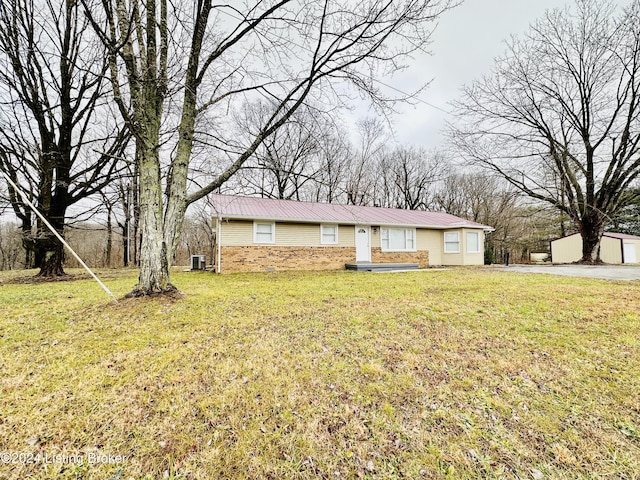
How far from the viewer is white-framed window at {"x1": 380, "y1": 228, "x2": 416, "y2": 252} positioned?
1530 cm

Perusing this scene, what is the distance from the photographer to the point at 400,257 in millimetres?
15453

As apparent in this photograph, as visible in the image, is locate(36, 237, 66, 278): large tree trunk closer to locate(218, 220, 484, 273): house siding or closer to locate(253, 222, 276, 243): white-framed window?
locate(218, 220, 484, 273): house siding

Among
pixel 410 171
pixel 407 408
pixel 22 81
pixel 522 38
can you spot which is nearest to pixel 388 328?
pixel 407 408

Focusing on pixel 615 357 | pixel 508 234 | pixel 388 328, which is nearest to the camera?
pixel 615 357

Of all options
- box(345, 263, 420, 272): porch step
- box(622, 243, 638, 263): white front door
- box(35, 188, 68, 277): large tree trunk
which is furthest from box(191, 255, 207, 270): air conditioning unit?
box(622, 243, 638, 263): white front door

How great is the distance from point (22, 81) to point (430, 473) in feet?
48.2

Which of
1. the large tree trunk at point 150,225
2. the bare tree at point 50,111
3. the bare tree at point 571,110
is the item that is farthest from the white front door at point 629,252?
the bare tree at point 50,111

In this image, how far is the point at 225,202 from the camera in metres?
13.4

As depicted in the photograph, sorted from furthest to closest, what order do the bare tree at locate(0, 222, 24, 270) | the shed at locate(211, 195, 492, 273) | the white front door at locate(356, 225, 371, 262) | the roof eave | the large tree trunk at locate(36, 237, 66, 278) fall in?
the bare tree at locate(0, 222, 24, 270) < the white front door at locate(356, 225, 371, 262) < the shed at locate(211, 195, 492, 273) < the roof eave < the large tree trunk at locate(36, 237, 66, 278)

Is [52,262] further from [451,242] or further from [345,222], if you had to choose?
[451,242]

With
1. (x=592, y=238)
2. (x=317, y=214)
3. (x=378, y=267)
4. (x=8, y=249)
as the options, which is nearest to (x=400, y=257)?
(x=378, y=267)

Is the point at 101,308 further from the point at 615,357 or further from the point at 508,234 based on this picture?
the point at 508,234

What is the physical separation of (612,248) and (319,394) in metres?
28.7

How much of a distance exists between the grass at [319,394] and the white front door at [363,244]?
9717 millimetres
